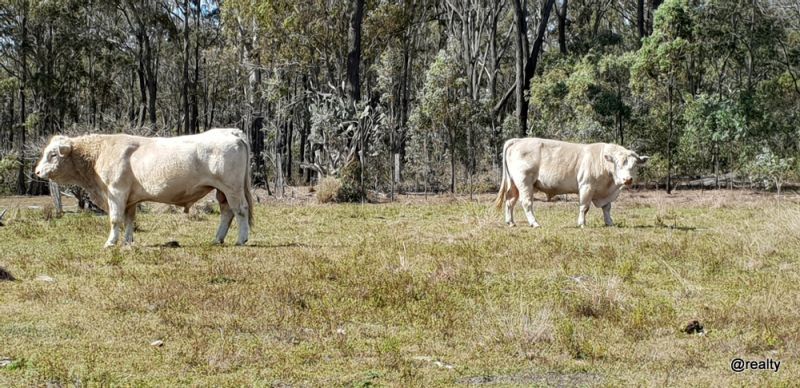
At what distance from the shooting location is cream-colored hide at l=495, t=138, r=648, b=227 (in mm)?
17891

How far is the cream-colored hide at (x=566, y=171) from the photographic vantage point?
1789cm

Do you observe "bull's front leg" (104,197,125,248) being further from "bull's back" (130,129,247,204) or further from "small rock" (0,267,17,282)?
"small rock" (0,267,17,282)

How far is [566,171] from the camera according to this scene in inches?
711

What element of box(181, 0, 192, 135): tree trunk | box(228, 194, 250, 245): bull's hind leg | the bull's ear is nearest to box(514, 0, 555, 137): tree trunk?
box(181, 0, 192, 135): tree trunk

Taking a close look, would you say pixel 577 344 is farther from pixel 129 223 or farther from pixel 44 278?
pixel 129 223

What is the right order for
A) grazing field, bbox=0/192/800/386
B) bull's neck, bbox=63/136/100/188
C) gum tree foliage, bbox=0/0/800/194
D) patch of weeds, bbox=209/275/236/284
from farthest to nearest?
1. gum tree foliage, bbox=0/0/800/194
2. bull's neck, bbox=63/136/100/188
3. patch of weeds, bbox=209/275/236/284
4. grazing field, bbox=0/192/800/386

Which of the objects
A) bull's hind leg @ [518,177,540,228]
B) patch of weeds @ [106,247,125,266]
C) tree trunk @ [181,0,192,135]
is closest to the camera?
patch of weeds @ [106,247,125,266]

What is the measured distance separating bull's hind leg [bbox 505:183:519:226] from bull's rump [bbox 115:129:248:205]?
6029 mm

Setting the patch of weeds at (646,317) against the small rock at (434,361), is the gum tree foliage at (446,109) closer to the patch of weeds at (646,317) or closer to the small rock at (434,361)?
the patch of weeds at (646,317)

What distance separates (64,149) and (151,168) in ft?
4.91

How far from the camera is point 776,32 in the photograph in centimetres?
3822

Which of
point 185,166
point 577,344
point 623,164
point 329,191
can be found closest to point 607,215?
point 623,164

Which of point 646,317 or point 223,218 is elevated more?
point 223,218

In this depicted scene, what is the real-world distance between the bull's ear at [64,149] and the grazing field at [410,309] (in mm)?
1565
